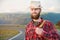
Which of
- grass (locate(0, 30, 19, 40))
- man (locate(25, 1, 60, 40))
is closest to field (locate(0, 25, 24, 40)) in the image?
grass (locate(0, 30, 19, 40))

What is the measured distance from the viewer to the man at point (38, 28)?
5.08 feet

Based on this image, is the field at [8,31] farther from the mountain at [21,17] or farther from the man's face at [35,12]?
the man's face at [35,12]

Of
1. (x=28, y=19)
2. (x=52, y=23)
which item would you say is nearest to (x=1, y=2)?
(x=28, y=19)

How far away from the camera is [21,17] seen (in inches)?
63.4

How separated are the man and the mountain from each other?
40 mm

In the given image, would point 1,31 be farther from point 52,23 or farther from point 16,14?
point 52,23

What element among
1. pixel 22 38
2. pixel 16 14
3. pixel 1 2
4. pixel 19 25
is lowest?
pixel 22 38

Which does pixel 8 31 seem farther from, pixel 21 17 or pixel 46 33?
pixel 46 33

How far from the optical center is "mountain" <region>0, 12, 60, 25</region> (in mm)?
1572

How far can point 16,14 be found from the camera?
1607 millimetres

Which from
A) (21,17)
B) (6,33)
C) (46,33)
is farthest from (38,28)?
(6,33)

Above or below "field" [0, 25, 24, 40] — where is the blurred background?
above

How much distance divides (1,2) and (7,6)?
0.07 meters

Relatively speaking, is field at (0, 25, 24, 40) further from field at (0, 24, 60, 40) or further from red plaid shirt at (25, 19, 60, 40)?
red plaid shirt at (25, 19, 60, 40)
